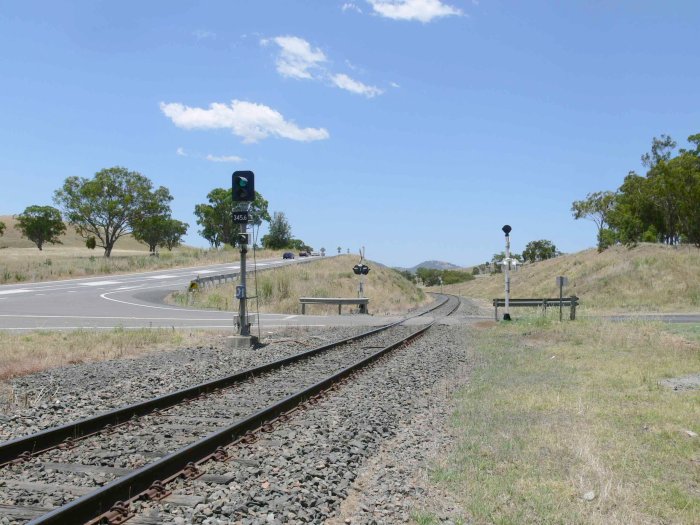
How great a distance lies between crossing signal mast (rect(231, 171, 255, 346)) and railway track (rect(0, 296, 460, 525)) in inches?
210

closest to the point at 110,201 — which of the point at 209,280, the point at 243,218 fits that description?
the point at 209,280

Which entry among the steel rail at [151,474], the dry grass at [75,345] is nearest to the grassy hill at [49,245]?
the dry grass at [75,345]

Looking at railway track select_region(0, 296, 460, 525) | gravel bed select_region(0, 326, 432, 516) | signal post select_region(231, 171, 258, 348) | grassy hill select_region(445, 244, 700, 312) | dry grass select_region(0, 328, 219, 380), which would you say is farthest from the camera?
grassy hill select_region(445, 244, 700, 312)

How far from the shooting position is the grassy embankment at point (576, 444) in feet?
17.0

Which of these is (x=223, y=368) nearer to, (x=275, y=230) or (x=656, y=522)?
(x=656, y=522)

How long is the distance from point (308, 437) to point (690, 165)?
68.2m

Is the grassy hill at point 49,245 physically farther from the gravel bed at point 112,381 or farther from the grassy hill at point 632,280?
the gravel bed at point 112,381

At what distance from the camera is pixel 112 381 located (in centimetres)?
1101

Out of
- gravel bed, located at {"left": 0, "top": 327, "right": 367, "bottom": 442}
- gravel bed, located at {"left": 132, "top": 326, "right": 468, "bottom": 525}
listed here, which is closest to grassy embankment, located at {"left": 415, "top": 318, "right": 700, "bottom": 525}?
gravel bed, located at {"left": 132, "top": 326, "right": 468, "bottom": 525}

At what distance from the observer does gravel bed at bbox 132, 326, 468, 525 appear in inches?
198

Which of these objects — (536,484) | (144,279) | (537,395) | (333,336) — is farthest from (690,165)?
(536,484)

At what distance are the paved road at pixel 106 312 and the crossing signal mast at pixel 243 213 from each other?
463cm

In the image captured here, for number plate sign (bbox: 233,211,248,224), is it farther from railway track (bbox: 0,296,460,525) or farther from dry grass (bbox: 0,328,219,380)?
railway track (bbox: 0,296,460,525)

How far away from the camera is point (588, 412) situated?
8680mm
